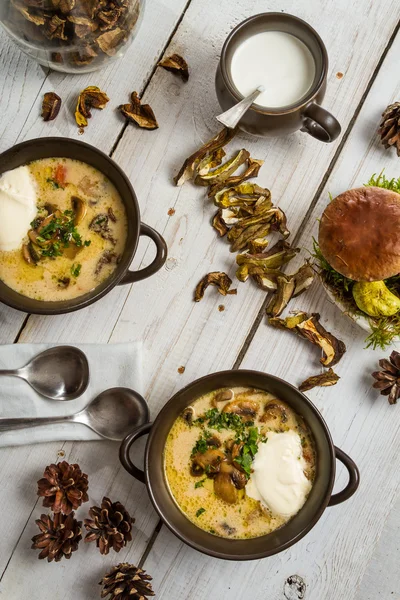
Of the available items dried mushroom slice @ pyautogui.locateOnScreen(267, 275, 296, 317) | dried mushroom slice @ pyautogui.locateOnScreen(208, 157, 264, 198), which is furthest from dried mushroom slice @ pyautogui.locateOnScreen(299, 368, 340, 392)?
dried mushroom slice @ pyautogui.locateOnScreen(208, 157, 264, 198)

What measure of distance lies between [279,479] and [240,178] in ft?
3.14

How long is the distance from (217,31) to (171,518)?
1.57 meters

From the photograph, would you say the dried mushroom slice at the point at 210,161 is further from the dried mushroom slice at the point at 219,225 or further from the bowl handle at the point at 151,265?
the bowl handle at the point at 151,265

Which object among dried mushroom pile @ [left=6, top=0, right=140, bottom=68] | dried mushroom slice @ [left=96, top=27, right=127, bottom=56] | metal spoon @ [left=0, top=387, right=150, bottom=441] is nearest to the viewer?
dried mushroom pile @ [left=6, top=0, right=140, bottom=68]

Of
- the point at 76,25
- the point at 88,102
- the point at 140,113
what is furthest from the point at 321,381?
the point at 76,25

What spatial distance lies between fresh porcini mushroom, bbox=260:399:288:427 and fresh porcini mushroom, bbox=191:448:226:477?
17cm

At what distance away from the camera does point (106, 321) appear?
231 cm

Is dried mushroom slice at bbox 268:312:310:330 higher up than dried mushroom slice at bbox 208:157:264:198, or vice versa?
dried mushroom slice at bbox 208:157:264:198

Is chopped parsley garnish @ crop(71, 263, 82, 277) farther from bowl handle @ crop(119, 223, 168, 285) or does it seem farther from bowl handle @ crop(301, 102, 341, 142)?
bowl handle @ crop(301, 102, 341, 142)

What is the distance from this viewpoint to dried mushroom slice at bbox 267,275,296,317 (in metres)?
2.26

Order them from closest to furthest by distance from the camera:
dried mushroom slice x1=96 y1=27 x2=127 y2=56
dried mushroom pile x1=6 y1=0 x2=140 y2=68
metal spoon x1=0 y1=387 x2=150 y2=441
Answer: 1. dried mushroom pile x1=6 y1=0 x2=140 y2=68
2. dried mushroom slice x1=96 y1=27 x2=127 y2=56
3. metal spoon x1=0 y1=387 x2=150 y2=441

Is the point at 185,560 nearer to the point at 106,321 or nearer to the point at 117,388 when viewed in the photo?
the point at 117,388

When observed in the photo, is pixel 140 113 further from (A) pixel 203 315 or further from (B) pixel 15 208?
(A) pixel 203 315

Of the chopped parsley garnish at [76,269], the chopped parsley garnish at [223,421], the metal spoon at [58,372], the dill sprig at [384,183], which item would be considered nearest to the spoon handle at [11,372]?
the metal spoon at [58,372]
